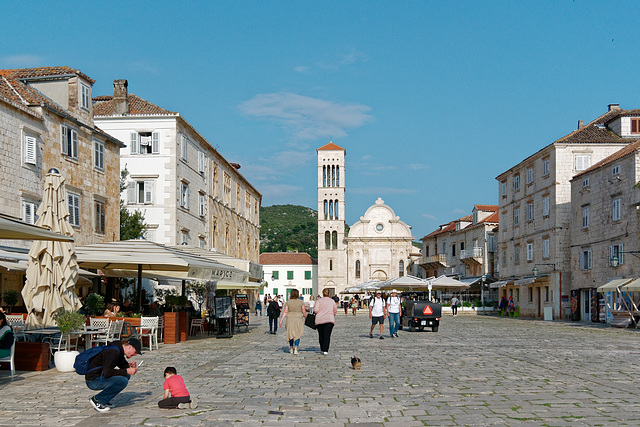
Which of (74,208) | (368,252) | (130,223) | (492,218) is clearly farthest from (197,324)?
(368,252)

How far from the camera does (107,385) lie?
8180 mm

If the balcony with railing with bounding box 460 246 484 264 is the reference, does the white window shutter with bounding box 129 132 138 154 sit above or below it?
above

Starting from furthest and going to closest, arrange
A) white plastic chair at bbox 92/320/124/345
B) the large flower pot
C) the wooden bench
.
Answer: white plastic chair at bbox 92/320/124/345 < the wooden bench < the large flower pot

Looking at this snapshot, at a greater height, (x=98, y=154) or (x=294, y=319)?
(x=98, y=154)

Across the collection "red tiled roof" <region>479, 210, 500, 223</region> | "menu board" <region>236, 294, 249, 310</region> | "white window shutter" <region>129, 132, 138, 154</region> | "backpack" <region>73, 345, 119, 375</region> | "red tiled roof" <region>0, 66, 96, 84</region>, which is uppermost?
"red tiled roof" <region>0, 66, 96, 84</region>

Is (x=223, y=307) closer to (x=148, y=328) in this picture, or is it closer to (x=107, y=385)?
(x=148, y=328)

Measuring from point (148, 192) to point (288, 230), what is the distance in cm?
10064

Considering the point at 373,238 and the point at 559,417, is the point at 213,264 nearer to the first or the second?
the point at 559,417

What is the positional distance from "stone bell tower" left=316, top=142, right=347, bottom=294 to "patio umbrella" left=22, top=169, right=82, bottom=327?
77218mm

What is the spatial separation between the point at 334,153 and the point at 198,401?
86464 millimetres

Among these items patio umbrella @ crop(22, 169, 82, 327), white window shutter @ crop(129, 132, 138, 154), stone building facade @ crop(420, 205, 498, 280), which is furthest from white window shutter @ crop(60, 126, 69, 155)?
stone building facade @ crop(420, 205, 498, 280)

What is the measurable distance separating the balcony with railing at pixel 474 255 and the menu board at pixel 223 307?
151 ft

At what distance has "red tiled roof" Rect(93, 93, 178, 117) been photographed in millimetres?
36838

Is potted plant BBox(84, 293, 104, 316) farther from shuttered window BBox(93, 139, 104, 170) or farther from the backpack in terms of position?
the backpack
